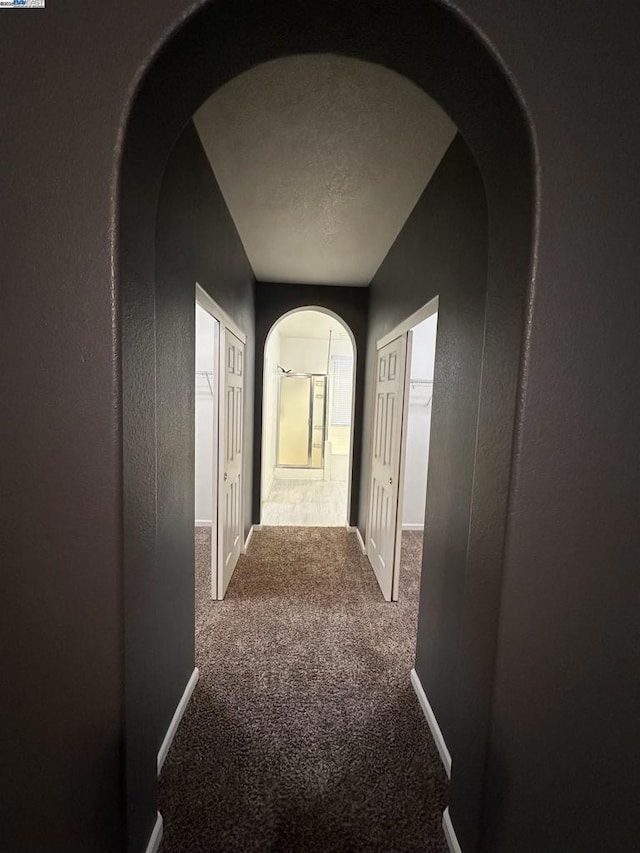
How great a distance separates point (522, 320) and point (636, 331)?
0.26m

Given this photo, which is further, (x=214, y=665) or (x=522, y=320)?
(x=214, y=665)

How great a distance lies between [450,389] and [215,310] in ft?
4.33

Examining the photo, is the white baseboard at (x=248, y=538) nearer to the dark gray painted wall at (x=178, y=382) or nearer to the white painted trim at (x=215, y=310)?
the dark gray painted wall at (x=178, y=382)

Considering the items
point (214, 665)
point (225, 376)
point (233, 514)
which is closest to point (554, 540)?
point (214, 665)

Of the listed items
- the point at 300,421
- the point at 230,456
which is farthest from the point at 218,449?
the point at 300,421

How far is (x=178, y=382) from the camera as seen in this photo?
62.1 inches

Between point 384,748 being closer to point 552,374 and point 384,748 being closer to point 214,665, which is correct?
point 214,665

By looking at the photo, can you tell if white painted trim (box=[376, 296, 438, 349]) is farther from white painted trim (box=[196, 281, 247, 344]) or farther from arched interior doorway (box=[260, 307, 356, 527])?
arched interior doorway (box=[260, 307, 356, 527])

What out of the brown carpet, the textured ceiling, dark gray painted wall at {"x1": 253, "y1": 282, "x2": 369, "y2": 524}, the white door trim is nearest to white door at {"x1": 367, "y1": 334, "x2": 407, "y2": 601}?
the white door trim

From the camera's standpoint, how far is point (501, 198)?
3.34 feet

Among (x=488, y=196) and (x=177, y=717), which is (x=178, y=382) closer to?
(x=488, y=196)

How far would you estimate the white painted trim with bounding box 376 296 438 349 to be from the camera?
6.34 feet

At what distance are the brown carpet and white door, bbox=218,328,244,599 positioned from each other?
0.32m

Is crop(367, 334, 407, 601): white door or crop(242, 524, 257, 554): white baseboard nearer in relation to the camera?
crop(367, 334, 407, 601): white door
